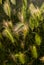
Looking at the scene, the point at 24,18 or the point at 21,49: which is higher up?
the point at 24,18

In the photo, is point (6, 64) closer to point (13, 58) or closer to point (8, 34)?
point (13, 58)

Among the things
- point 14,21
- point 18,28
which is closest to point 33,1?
point 14,21

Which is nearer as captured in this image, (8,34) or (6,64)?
(8,34)

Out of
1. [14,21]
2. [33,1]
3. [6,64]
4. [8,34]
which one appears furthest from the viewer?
[33,1]

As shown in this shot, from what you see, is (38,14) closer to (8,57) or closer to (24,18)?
(24,18)

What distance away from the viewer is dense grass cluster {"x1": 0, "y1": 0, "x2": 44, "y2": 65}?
87.4 inches

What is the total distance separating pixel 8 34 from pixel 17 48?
221 mm

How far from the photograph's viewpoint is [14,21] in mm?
2488

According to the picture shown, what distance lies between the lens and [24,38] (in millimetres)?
2305

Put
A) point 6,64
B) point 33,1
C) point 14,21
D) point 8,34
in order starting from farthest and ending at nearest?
point 33,1 → point 14,21 → point 6,64 → point 8,34

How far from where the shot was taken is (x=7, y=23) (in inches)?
89.1

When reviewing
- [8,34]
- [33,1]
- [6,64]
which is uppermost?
[33,1]

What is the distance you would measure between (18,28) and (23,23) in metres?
0.05

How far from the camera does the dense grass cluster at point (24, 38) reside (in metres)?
2.22
